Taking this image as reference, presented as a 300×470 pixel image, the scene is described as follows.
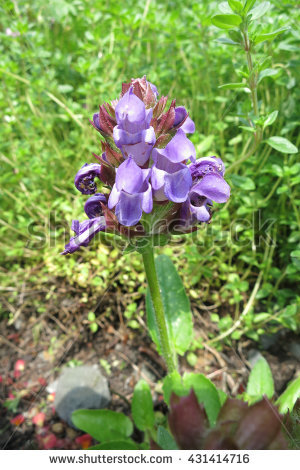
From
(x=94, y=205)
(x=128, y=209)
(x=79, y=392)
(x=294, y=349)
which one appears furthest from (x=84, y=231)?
(x=294, y=349)

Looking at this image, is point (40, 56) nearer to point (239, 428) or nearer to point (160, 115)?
point (160, 115)

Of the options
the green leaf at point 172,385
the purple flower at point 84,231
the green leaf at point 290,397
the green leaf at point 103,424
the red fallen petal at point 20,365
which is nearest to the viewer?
the purple flower at point 84,231

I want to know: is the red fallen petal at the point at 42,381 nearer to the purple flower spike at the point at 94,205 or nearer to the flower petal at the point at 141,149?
the purple flower spike at the point at 94,205


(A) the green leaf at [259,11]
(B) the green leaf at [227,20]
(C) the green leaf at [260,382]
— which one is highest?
(A) the green leaf at [259,11]

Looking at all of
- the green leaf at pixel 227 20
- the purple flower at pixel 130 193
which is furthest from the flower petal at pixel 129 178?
the green leaf at pixel 227 20

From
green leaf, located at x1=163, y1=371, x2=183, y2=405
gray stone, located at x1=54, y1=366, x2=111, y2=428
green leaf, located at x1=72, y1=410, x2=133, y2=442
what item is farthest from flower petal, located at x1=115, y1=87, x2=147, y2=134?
gray stone, located at x1=54, y1=366, x2=111, y2=428

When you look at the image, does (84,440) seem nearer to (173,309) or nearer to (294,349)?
(173,309)
